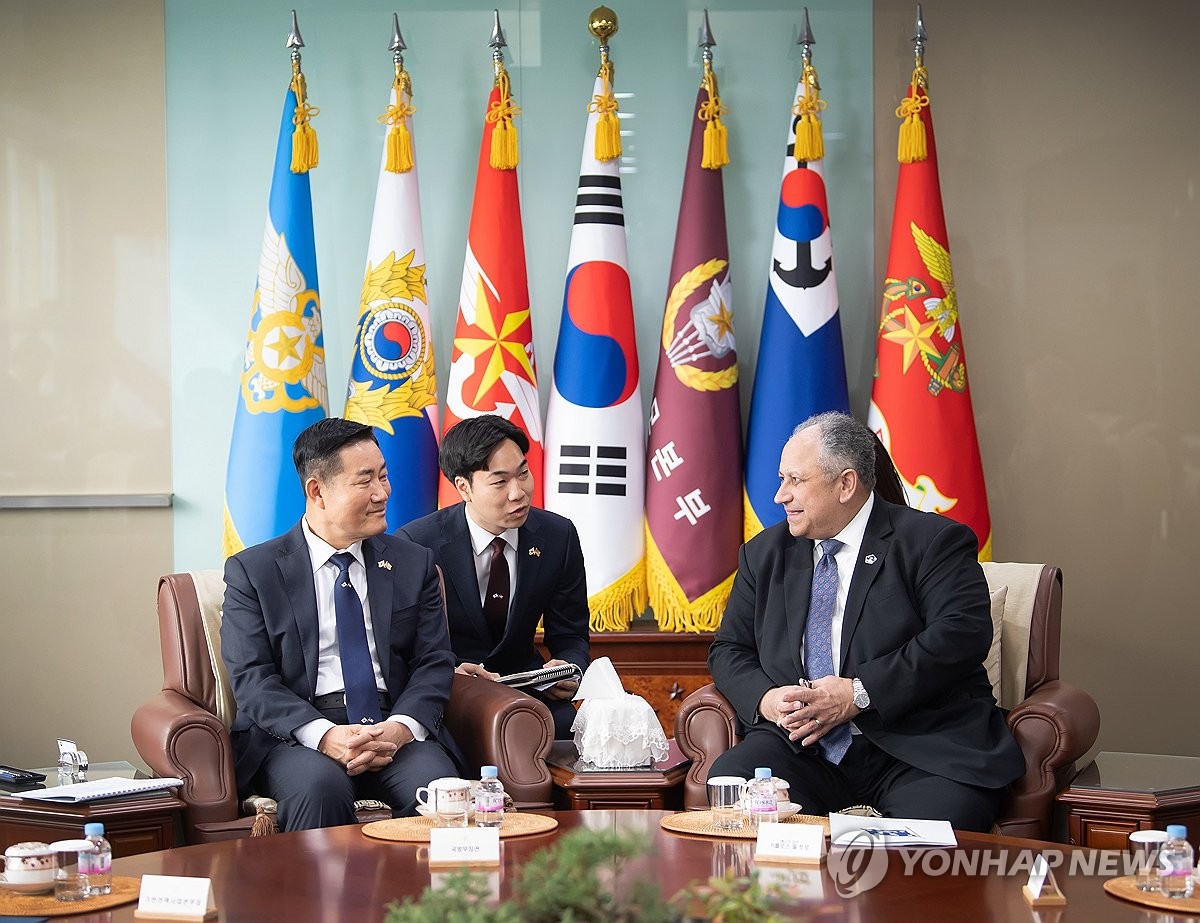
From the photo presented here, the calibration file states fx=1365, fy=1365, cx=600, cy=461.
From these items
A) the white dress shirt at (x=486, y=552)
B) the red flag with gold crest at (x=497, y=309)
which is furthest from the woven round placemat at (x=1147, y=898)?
the red flag with gold crest at (x=497, y=309)

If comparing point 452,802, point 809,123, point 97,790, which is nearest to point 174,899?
point 452,802

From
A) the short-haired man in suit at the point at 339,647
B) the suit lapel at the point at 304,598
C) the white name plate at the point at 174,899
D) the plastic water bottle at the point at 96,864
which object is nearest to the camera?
the white name plate at the point at 174,899

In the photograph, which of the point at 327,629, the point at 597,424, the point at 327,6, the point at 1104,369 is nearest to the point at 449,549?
the point at 327,629

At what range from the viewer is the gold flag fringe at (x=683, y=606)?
4.55 meters

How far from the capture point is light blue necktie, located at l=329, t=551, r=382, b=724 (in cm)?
317

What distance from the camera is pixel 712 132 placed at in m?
4.59

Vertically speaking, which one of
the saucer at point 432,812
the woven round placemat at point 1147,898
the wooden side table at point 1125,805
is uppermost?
the saucer at point 432,812

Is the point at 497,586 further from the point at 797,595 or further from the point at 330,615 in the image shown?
the point at 797,595

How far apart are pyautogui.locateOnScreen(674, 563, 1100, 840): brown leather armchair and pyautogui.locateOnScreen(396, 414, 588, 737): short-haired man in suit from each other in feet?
1.81

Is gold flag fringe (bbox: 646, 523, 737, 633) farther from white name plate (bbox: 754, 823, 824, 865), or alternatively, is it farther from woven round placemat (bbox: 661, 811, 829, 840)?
white name plate (bbox: 754, 823, 824, 865)

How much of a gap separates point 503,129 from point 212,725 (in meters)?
2.33

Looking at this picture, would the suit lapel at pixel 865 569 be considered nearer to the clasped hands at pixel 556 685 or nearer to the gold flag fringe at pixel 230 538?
the clasped hands at pixel 556 685

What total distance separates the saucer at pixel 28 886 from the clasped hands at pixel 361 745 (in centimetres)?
96

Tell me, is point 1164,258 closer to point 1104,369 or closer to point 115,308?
point 1104,369
